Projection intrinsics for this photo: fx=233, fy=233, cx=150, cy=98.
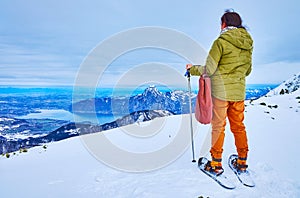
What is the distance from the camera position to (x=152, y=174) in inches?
138

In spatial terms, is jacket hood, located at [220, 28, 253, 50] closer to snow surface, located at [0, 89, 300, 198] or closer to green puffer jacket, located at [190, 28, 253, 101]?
green puffer jacket, located at [190, 28, 253, 101]

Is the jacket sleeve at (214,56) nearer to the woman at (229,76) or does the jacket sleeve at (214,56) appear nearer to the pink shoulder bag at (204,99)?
the woman at (229,76)

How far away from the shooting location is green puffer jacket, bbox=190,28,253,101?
9.93 ft

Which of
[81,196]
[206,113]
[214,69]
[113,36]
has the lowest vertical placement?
[81,196]

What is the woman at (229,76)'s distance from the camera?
3045mm

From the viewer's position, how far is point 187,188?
9.75ft

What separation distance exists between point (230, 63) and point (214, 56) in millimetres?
256

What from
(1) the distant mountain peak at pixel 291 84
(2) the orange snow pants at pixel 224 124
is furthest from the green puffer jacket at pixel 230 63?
(1) the distant mountain peak at pixel 291 84

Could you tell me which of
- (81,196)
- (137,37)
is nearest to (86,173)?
(81,196)

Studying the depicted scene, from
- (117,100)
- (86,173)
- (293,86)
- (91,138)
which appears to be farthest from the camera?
(293,86)

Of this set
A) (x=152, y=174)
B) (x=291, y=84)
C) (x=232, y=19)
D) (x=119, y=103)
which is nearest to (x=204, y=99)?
(x=232, y=19)

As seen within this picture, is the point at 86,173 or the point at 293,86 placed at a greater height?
the point at 293,86

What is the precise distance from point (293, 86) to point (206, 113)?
16385mm

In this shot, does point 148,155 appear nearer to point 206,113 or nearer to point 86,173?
point 86,173
